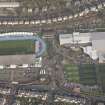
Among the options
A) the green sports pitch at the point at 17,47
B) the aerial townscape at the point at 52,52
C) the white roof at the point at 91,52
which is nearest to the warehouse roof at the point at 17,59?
the aerial townscape at the point at 52,52

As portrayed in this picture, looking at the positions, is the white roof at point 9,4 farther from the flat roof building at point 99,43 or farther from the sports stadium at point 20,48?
the flat roof building at point 99,43

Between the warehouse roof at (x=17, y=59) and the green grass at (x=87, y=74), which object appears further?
the warehouse roof at (x=17, y=59)

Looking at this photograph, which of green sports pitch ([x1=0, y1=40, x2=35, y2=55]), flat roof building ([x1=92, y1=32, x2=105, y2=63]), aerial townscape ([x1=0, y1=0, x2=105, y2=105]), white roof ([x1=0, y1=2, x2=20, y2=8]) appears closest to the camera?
aerial townscape ([x1=0, y1=0, x2=105, y2=105])

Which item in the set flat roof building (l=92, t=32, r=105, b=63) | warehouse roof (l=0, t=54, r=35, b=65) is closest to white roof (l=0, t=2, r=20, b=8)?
warehouse roof (l=0, t=54, r=35, b=65)

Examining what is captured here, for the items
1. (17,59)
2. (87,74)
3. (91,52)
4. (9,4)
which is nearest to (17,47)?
(17,59)

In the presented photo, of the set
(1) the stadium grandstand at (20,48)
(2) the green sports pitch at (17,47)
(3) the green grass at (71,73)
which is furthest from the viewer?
(2) the green sports pitch at (17,47)

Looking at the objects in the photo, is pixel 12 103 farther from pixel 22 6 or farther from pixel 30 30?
pixel 22 6

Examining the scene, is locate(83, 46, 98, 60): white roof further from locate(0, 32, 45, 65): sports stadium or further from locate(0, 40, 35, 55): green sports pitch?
locate(0, 40, 35, 55): green sports pitch

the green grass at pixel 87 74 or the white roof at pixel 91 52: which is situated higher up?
the white roof at pixel 91 52

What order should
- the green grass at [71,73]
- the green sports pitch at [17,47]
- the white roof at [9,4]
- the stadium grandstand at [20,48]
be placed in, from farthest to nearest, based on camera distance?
the white roof at [9,4] → the green sports pitch at [17,47] → the stadium grandstand at [20,48] → the green grass at [71,73]

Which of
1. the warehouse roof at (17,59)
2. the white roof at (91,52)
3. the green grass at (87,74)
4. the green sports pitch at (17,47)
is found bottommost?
the green grass at (87,74)
